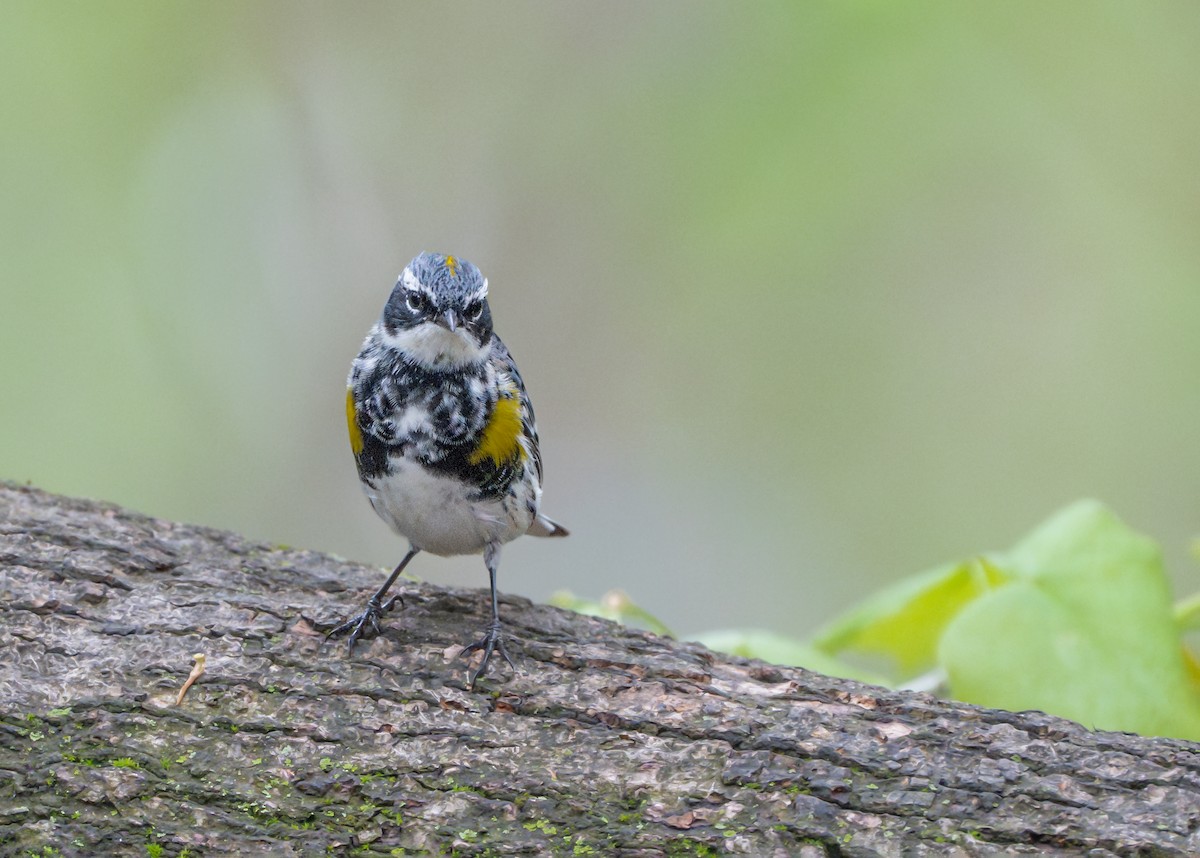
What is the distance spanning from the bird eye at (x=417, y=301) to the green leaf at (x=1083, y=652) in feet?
6.15


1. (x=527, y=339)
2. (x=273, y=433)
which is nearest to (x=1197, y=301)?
(x=527, y=339)

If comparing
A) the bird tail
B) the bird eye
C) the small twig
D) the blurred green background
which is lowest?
the small twig

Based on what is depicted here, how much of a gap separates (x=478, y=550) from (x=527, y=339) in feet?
16.9

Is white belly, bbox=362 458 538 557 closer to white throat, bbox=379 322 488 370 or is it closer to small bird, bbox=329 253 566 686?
small bird, bbox=329 253 566 686

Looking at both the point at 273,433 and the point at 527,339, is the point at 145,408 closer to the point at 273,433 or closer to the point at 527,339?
the point at 273,433

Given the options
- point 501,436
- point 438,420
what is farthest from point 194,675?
point 501,436

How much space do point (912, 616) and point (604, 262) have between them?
565 centimetres

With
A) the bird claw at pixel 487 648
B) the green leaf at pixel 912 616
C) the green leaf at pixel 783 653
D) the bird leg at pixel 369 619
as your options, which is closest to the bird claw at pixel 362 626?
the bird leg at pixel 369 619

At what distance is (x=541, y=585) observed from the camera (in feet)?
30.3

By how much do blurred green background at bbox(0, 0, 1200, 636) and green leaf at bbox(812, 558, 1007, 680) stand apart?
A: 4.95 metres

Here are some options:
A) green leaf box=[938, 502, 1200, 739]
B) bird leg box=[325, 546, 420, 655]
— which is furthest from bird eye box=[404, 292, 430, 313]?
green leaf box=[938, 502, 1200, 739]

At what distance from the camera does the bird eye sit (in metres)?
3.57

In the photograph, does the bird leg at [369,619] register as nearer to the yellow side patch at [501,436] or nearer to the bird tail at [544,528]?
the yellow side patch at [501,436]

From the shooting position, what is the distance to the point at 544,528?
4.28 meters
